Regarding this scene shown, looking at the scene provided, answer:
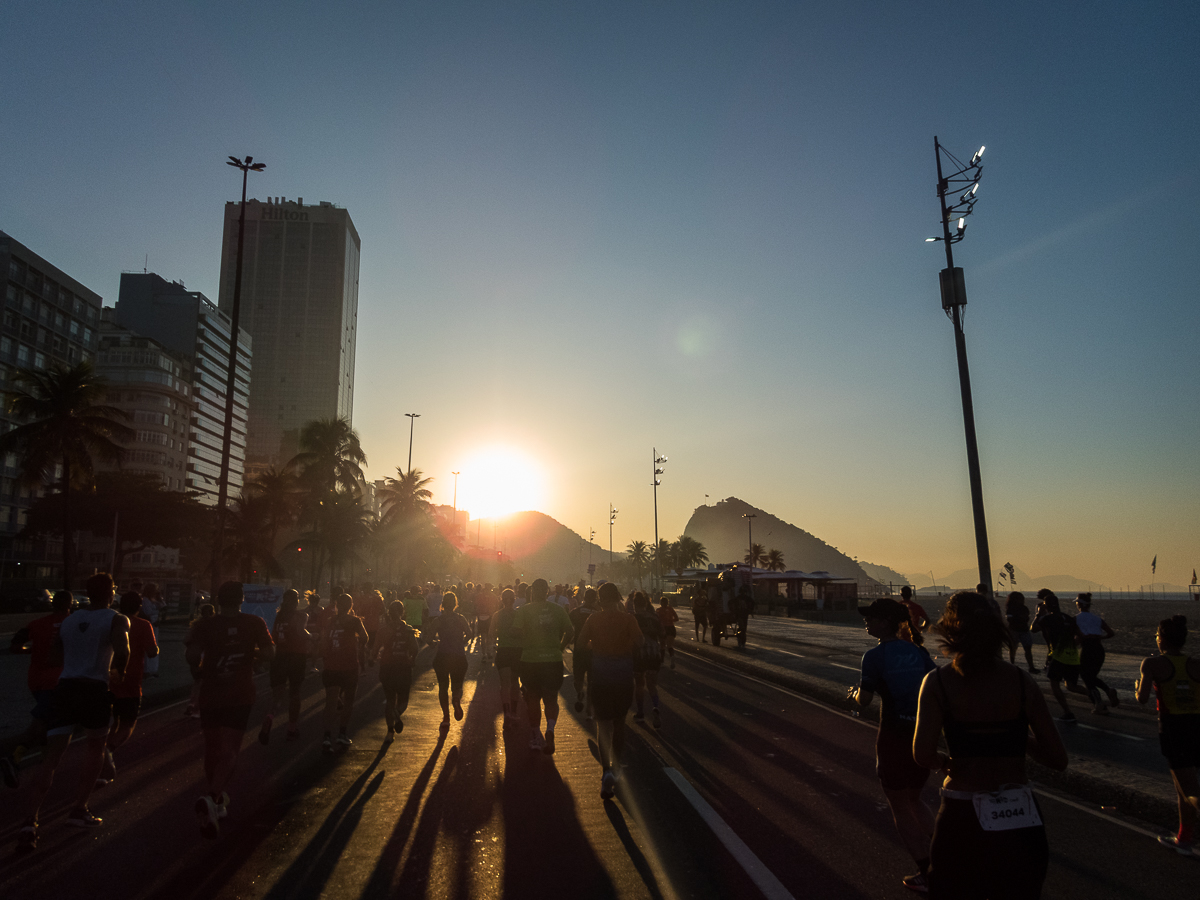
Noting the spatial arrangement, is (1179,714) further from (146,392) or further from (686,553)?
(686,553)

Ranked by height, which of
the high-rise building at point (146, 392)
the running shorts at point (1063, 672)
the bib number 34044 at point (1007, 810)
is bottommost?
the running shorts at point (1063, 672)

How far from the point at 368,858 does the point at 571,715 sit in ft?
24.5

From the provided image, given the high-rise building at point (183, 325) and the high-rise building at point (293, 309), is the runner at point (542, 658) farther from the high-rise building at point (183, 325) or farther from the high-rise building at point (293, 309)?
the high-rise building at point (293, 309)

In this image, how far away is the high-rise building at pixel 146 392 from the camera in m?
100

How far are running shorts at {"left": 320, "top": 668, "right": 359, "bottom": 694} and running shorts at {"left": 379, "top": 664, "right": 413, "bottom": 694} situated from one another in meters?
0.37

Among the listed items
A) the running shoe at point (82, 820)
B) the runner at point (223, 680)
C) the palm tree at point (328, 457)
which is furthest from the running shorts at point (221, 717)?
the palm tree at point (328, 457)

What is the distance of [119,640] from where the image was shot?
664 centimetres

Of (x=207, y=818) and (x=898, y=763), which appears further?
(x=207, y=818)

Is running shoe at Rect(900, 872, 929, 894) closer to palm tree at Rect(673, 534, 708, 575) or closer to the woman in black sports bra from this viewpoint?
the woman in black sports bra

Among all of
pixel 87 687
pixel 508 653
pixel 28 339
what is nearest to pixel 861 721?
pixel 508 653

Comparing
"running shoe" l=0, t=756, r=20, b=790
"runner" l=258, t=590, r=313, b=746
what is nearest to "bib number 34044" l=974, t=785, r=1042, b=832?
"running shoe" l=0, t=756, r=20, b=790

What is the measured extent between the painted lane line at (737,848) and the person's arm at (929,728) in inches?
71.3

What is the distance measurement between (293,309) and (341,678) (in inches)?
7840

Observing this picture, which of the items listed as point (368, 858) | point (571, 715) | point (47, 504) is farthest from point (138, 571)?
point (368, 858)
